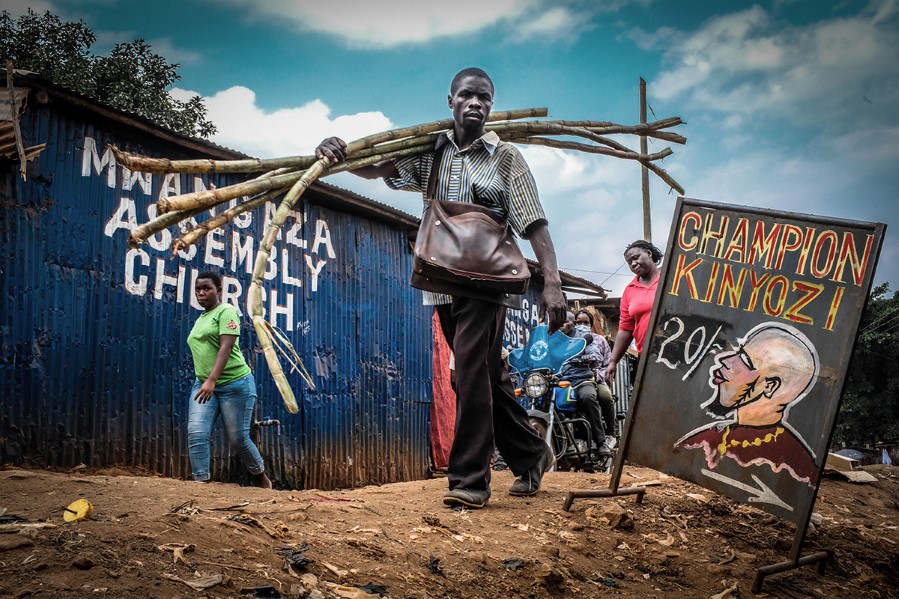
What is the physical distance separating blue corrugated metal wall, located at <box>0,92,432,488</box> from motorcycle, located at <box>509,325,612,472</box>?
8.65 feet

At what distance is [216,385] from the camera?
562 centimetres

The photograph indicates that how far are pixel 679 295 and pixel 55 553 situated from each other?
10.7 ft

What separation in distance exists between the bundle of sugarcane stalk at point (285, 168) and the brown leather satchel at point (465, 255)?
0.49 metres

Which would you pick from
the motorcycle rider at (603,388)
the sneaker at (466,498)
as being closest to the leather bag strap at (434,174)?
the sneaker at (466,498)

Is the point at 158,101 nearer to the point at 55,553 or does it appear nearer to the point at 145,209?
the point at 145,209

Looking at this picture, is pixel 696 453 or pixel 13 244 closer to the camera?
pixel 696 453

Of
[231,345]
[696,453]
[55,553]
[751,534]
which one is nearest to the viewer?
[55,553]

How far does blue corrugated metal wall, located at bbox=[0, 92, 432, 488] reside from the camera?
5887 millimetres

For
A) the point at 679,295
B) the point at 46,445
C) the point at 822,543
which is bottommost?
the point at 46,445

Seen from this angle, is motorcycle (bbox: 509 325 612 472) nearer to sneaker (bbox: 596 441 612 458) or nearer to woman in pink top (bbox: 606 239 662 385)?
sneaker (bbox: 596 441 612 458)

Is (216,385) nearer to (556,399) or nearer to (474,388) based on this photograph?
(474,388)

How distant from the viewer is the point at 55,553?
2029mm

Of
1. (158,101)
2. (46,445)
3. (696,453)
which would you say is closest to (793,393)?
(696,453)

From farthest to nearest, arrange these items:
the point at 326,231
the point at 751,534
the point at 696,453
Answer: the point at 326,231, the point at 751,534, the point at 696,453
